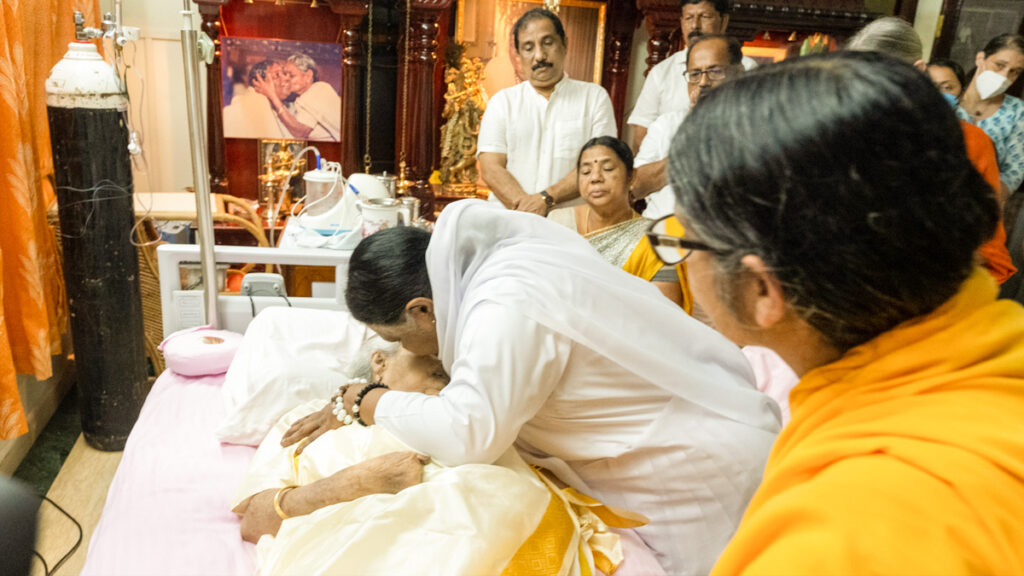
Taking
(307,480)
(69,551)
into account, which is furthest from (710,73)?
(69,551)

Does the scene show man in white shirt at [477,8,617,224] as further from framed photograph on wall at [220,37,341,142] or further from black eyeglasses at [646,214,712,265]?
black eyeglasses at [646,214,712,265]

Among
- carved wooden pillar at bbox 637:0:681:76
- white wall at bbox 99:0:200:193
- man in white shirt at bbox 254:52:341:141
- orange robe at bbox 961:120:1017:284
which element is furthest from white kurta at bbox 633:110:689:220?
white wall at bbox 99:0:200:193

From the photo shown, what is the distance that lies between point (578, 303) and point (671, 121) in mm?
1816

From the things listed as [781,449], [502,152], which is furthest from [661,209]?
[781,449]

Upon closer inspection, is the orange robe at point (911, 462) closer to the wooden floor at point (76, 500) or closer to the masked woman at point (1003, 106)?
the wooden floor at point (76, 500)

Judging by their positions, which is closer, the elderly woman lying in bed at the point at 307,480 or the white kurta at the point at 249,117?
the elderly woman lying in bed at the point at 307,480

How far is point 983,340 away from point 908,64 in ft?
0.89

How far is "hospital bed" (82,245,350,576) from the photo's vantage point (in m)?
1.55

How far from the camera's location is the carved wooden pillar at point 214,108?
4301 millimetres

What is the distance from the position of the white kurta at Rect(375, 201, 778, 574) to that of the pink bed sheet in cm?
43

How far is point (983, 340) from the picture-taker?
72cm

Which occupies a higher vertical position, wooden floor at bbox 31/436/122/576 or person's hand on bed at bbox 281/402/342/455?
person's hand on bed at bbox 281/402/342/455

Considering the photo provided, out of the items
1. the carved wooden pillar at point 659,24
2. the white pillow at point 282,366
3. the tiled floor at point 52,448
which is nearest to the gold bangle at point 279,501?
the white pillow at point 282,366

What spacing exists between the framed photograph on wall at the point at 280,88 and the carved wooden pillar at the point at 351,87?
109mm
